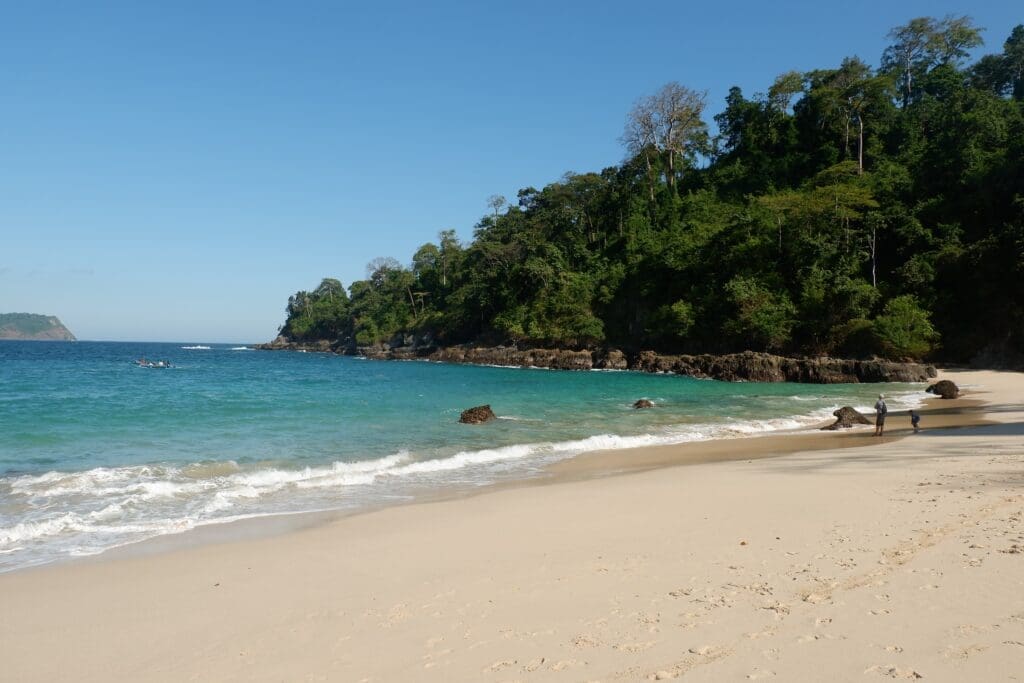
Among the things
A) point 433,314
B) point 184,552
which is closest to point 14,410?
point 184,552

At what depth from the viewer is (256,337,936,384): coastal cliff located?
3709 centimetres

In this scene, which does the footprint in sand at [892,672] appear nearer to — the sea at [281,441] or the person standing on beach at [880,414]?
the sea at [281,441]

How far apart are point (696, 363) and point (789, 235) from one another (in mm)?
14411

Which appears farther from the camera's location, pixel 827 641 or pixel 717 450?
pixel 717 450

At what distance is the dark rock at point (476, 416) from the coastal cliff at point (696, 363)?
26.7m

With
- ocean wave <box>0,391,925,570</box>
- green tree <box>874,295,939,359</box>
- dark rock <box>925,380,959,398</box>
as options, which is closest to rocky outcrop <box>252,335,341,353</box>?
green tree <box>874,295,939,359</box>

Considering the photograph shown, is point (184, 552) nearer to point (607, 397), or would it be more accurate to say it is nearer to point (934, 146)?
point (607, 397)

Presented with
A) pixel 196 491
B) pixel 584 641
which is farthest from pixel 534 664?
pixel 196 491

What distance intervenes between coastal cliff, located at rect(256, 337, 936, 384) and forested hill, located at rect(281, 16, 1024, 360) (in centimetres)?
283

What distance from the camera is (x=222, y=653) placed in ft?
15.1

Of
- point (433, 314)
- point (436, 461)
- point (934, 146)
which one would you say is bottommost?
point (436, 461)

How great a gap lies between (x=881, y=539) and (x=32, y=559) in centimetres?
992

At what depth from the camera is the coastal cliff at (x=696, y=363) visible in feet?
122

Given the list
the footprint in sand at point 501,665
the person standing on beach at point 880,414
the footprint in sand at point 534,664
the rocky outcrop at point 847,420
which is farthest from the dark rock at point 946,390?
the footprint in sand at point 501,665
